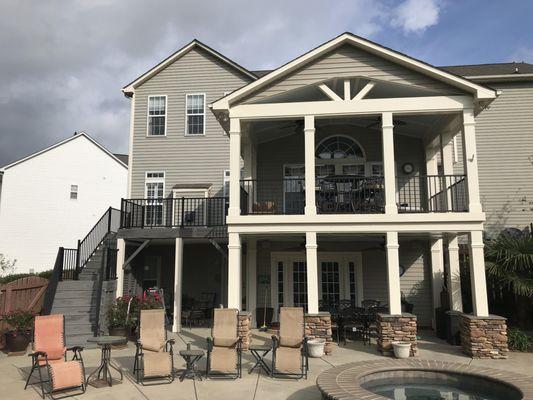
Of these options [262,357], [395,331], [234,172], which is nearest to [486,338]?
[395,331]

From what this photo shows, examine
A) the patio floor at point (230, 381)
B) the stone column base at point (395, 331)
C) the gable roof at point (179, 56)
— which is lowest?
the patio floor at point (230, 381)

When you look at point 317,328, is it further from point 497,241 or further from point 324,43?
point 324,43

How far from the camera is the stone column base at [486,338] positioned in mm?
8977

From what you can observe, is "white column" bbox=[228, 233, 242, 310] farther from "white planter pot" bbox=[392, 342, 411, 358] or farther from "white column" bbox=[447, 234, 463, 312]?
"white column" bbox=[447, 234, 463, 312]

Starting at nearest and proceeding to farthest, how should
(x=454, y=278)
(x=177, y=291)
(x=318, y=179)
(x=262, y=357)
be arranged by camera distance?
1. (x=262, y=357)
2. (x=454, y=278)
3. (x=318, y=179)
4. (x=177, y=291)

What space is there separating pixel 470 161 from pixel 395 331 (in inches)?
168

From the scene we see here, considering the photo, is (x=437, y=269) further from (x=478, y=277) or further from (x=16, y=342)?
(x=16, y=342)

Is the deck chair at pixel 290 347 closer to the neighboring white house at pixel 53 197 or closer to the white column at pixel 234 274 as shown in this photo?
the white column at pixel 234 274

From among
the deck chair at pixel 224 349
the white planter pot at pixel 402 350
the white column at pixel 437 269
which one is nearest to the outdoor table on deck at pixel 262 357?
the deck chair at pixel 224 349

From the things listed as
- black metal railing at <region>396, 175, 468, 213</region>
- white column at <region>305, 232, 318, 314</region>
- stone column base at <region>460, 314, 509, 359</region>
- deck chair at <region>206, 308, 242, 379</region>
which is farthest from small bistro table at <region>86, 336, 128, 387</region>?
black metal railing at <region>396, 175, 468, 213</region>

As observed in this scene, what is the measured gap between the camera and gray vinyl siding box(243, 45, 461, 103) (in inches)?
409

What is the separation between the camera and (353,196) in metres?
11.5

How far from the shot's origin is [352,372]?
21.1 feet

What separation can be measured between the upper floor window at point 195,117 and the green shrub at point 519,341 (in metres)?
11.4
